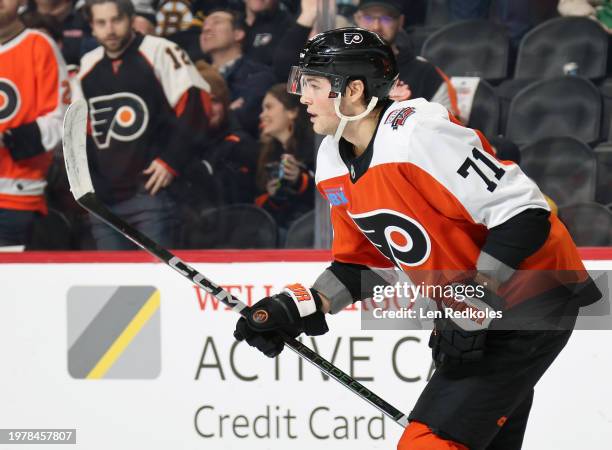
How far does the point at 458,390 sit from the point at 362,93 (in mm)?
638

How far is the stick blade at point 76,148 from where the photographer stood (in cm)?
223

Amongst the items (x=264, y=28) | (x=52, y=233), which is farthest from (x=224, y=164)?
(x=52, y=233)

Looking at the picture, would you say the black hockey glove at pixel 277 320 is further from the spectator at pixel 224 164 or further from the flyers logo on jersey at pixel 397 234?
the spectator at pixel 224 164

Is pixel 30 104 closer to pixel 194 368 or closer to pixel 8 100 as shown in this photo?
pixel 8 100

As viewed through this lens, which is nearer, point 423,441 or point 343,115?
point 423,441

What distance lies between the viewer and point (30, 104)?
344cm

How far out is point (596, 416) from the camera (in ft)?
9.24

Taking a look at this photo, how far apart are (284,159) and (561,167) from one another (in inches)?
37.1

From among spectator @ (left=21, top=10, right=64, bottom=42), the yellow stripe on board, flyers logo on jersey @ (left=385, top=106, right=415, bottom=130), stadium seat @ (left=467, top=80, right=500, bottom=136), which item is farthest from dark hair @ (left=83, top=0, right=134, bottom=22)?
flyers logo on jersey @ (left=385, top=106, right=415, bottom=130)

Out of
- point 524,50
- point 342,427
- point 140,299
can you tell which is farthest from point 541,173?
point 140,299

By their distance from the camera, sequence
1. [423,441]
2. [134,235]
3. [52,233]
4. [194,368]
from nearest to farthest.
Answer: [423,441]
[134,235]
[194,368]
[52,233]

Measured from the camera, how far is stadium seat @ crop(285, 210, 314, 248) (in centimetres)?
325

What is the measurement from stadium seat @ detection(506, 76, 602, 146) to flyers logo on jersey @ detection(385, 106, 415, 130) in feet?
4.82

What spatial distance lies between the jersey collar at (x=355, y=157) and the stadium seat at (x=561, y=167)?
1374 mm
